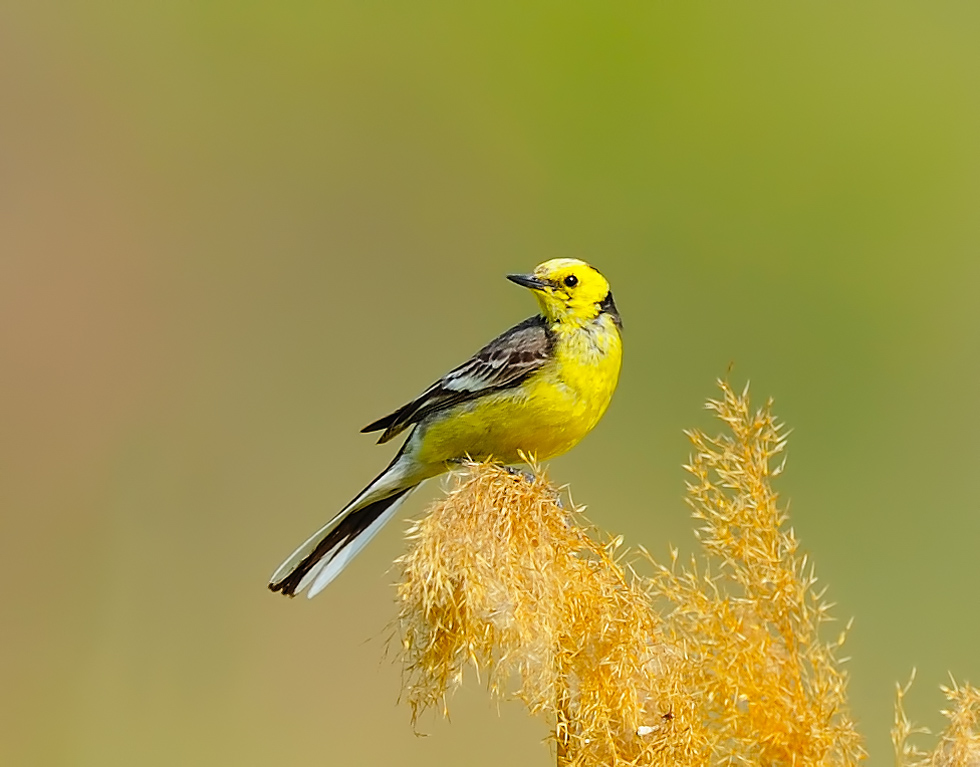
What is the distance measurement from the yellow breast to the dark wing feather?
0.8 inches

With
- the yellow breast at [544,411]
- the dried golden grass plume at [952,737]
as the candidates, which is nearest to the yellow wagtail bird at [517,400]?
the yellow breast at [544,411]

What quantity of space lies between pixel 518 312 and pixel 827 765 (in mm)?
3007

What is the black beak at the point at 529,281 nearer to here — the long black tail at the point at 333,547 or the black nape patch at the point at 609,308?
the black nape patch at the point at 609,308

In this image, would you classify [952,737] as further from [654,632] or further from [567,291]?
[567,291]

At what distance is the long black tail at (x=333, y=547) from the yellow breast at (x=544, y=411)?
14 cm

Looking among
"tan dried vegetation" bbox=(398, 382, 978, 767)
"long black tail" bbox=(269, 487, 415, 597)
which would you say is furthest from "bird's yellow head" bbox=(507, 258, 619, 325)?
"tan dried vegetation" bbox=(398, 382, 978, 767)

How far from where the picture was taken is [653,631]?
1.00m

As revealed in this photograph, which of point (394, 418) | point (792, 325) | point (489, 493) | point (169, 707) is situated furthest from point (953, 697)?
point (792, 325)

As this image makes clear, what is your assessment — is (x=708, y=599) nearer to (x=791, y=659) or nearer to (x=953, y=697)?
(x=791, y=659)

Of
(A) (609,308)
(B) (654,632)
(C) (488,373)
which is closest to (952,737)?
(B) (654,632)

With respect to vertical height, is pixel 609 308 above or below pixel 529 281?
below

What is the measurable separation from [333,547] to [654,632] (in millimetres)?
1127

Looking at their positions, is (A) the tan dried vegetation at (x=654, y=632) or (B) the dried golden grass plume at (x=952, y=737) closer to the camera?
(B) the dried golden grass plume at (x=952, y=737)

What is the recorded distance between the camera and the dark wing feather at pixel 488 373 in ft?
7.20
